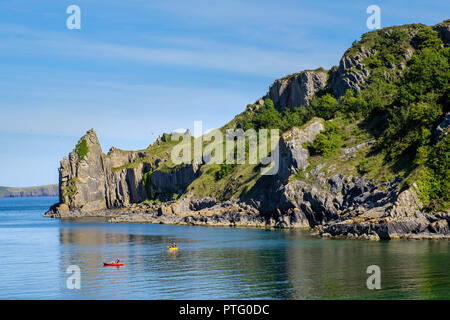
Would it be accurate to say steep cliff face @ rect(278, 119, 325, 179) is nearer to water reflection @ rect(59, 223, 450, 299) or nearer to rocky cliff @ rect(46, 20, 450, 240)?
rocky cliff @ rect(46, 20, 450, 240)

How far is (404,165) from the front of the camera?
4865 inches

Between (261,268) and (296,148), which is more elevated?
(296,148)

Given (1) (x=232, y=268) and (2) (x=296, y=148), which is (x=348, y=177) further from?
(1) (x=232, y=268)

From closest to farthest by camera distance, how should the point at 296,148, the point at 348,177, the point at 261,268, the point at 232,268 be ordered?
the point at 261,268 < the point at 232,268 < the point at 348,177 < the point at 296,148

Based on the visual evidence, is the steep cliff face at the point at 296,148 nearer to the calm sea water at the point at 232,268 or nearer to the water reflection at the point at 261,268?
the calm sea water at the point at 232,268

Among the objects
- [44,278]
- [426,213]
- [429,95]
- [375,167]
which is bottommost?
[44,278]

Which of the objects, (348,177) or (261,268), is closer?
(261,268)

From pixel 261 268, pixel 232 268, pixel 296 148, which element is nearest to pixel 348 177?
pixel 296 148

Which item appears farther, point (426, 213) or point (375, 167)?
point (375, 167)

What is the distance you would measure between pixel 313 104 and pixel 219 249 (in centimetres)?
10755

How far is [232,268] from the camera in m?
81.8
